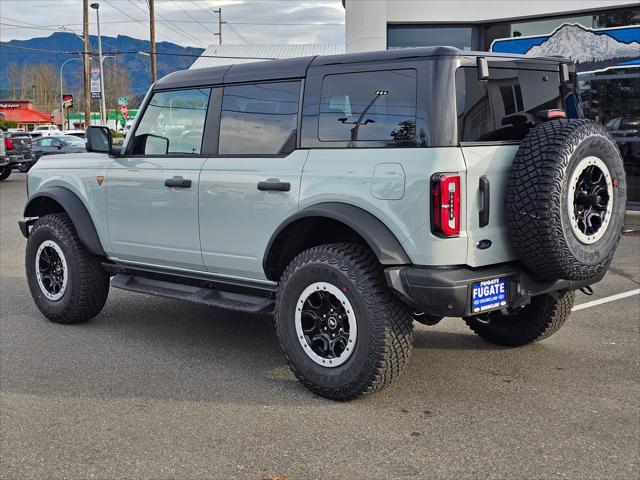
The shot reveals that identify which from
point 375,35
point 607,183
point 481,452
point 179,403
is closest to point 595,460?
point 481,452

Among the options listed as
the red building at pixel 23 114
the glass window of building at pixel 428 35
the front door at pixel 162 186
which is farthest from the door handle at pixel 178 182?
the red building at pixel 23 114

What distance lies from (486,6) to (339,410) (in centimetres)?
1674

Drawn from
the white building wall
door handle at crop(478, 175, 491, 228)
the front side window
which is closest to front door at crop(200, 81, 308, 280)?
the front side window

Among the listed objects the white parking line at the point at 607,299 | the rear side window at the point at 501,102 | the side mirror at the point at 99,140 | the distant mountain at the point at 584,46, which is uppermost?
the distant mountain at the point at 584,46

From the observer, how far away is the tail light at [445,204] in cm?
403

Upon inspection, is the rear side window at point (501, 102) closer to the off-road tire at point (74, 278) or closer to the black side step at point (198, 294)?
the black side step at point (198, 294)

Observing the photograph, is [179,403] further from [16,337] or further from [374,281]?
[16,337]

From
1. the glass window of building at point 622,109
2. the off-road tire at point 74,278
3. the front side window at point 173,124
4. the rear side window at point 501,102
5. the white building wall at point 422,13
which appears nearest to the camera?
the rear side window at point 501,102

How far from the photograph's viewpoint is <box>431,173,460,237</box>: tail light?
13.2 ft

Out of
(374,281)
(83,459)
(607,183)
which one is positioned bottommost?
(83,459)

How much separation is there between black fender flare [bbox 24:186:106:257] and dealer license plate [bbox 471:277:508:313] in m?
3.23

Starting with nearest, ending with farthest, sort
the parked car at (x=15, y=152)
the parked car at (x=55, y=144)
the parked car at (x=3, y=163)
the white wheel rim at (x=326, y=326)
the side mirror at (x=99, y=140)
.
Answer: the white wheel rim at (x=326, y=326)
the side mirror at (x=99, y=140)
the parked car at (x=3, y=163)
the parked car at (x=15, y=152)
the parked car at (x=55, y=144)

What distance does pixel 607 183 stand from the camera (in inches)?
175

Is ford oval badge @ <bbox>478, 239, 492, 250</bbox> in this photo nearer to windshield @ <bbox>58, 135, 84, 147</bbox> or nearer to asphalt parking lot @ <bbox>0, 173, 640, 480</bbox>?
asphalt parking lot @ <bbox>0, 173, 640, 480</bbox>
